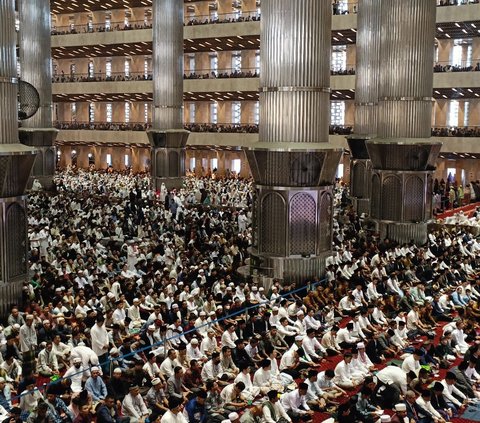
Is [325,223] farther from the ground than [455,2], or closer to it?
closer to it

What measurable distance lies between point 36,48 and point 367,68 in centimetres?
1550

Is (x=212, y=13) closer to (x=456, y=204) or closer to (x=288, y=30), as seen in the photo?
(x=456, y=204)

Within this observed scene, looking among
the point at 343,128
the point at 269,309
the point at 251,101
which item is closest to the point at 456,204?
the point at 343,128

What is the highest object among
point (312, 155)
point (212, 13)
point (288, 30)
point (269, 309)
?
point (212, 13)

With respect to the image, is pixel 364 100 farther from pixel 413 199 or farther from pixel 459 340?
pixel 459 340

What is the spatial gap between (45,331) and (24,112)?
8.04 metres

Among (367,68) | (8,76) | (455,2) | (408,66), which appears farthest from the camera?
(455,2)

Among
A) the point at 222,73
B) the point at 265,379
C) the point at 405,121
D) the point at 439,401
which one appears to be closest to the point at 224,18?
the point at 222,73

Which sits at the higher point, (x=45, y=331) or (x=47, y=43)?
(x=47, y=43)

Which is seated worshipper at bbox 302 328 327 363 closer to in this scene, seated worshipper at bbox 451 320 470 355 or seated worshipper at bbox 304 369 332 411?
seated worshipper at bbox 304 369 332 411

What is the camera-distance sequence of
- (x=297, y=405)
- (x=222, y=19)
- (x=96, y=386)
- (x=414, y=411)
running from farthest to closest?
(x=222, y=19) < (x=297, y=405) < (x=96, y=386) < (x=414, y=411)

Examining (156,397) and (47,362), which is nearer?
(156,397)

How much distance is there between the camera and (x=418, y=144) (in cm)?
2102

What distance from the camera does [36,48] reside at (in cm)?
3262
